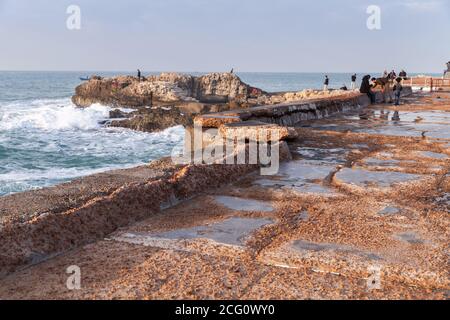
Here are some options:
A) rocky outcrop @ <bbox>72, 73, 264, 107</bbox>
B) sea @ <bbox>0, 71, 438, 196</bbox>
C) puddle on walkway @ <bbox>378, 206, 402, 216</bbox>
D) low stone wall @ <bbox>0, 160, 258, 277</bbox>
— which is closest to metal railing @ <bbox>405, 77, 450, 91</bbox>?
sea @ <bbox>0, 71, 438, 196</bbox>

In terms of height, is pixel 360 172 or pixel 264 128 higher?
pixel 264 128

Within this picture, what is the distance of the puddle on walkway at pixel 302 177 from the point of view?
385 cm

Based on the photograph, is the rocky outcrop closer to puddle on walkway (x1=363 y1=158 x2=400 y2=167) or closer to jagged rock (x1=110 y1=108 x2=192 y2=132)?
jagged rock (x1=110 y1=108 x2=192 y2=132)

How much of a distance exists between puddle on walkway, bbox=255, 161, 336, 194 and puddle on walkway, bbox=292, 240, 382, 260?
1.21 metres

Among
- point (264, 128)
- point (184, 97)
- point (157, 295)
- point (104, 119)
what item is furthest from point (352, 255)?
point (184, 97)

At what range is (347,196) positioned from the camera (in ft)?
11.7

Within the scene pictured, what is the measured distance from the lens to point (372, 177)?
13.8ft

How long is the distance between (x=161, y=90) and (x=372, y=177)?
48.9 m

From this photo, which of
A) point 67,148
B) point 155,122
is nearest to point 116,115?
point 155,122

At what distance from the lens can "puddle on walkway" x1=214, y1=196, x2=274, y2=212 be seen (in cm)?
326

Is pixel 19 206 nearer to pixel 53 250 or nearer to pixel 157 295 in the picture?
pixel 53 250

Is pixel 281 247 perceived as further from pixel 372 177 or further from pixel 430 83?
pixel 430 83
